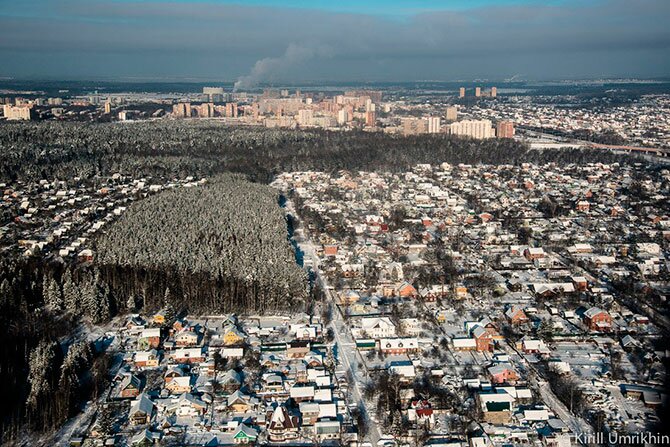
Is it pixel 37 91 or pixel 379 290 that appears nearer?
pixel 379 290

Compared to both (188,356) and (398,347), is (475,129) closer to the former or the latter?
(398,347)

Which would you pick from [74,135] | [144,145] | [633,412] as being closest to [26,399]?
[633,412]

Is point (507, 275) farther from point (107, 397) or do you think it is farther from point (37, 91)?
point (37, 91)

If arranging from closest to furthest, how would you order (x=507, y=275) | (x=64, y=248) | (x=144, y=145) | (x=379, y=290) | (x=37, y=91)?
1. (x=379, y=290)
2. (x=507, y=275)
3. (x=64, y=248)
4. (x=144, y=145)
5. (x=37, y=91)

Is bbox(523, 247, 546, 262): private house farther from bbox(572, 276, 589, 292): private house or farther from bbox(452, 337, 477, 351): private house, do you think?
bbox(452, 337, 477, 351): private house

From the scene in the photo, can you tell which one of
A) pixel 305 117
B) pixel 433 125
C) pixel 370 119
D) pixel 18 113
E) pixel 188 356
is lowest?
pixel 188 356

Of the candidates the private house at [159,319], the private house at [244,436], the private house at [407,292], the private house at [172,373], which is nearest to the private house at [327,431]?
the private house at [244,436]

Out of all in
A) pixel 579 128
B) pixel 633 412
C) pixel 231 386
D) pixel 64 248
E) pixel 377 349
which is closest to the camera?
pixel 633 412

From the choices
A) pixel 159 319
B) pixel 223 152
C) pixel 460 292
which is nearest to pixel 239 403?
pixel 159 319
